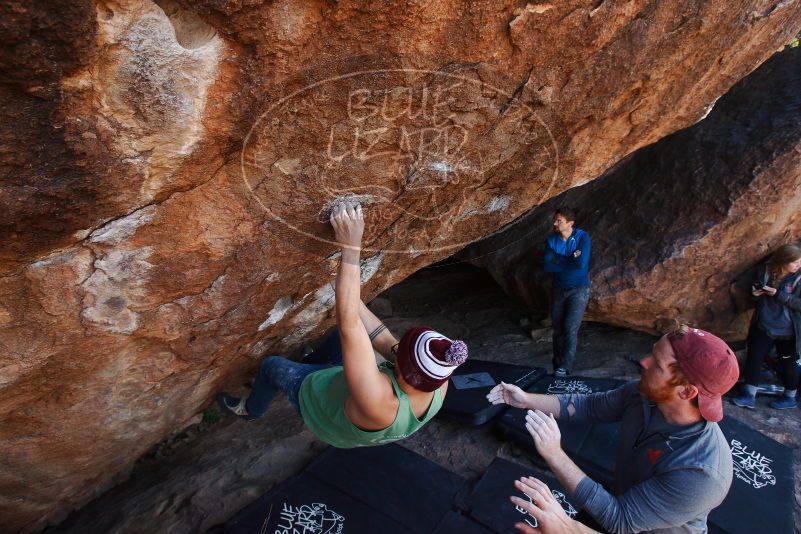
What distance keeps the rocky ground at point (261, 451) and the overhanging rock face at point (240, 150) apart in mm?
365

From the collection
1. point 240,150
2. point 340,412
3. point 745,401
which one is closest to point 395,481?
point 340,412

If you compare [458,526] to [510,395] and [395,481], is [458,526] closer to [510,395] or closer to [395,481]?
[395,481]

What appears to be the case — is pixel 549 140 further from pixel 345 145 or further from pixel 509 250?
pixel 509 250

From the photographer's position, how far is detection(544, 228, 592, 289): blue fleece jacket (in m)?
4.14

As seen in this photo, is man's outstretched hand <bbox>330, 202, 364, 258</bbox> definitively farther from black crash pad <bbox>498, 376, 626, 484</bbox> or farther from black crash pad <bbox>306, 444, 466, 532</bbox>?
black crash pad <bbox>498, 376, 626, 484</bbox>

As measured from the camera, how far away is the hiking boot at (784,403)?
13.0 ft

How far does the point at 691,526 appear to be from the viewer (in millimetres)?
1846

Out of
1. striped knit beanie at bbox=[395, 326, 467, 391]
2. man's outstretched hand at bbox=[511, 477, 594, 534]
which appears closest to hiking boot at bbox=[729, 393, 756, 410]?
man's outstretched hand at bbox=[511, 477, 594, 534]

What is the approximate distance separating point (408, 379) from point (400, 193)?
39.2 inches

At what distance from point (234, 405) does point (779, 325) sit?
12.7ft

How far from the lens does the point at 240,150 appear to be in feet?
6.44

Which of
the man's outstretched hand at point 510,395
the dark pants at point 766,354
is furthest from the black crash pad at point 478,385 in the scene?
the dark pants at point 766,354

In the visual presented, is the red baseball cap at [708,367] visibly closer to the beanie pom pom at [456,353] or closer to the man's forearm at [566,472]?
the man's forearm at [566,472]

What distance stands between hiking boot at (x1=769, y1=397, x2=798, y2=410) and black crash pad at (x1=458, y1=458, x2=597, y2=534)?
2.10 meters
